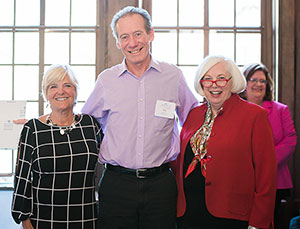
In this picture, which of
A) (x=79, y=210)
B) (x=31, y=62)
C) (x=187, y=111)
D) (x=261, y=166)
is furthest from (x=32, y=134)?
(x=31, y=62)

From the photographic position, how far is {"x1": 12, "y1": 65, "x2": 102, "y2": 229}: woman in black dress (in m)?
1.97

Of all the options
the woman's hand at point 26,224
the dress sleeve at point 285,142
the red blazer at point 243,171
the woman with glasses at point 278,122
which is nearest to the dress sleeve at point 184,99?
the red blazer at point 243,171

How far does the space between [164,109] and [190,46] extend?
5.47 feet

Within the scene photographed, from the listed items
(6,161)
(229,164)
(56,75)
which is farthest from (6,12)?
(229,164)

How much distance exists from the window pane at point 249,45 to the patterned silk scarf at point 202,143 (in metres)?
1.82

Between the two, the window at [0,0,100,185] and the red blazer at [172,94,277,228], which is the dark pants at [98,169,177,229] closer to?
the red blazer at [172,94,277,228]

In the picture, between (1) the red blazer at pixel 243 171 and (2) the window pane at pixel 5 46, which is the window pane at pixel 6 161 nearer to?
(2) the window pane at pixel 5 46

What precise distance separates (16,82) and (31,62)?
0.93 feet

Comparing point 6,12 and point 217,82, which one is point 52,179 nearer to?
point 217,82

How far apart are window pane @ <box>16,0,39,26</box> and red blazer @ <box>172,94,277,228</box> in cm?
267

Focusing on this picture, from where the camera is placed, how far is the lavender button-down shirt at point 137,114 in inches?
80.2

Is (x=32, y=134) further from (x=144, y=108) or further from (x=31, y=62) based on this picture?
(x=31, y=62)

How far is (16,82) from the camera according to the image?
140 inches

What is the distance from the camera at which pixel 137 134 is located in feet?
6.70
